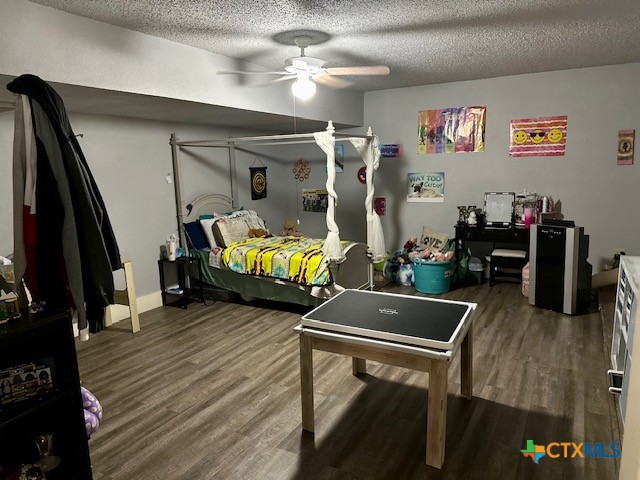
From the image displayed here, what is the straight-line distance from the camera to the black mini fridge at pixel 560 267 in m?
4.14

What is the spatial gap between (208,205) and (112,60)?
8.71 feet

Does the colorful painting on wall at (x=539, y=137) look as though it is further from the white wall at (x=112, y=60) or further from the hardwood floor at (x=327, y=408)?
the white wall at (x=112, y=60)

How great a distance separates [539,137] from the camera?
5.24 meters

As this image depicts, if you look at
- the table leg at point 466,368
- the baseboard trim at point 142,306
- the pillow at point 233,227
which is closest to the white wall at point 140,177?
the baseboard trim at point 142,306

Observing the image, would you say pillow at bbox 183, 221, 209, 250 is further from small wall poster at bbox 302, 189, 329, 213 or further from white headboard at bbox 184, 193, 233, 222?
small wall poster at bbox 302, 189, 329, 213

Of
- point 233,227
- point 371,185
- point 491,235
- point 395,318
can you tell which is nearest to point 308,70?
point 371,185

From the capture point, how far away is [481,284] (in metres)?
5.45

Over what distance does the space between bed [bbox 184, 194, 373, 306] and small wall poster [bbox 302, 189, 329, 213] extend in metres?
1.76

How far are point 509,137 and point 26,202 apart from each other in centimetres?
520

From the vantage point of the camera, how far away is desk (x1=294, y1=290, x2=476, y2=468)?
6.94ft

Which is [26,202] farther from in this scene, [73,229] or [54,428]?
[54,428]

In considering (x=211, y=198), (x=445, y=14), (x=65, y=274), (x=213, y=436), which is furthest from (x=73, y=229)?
(x=211, y=198)

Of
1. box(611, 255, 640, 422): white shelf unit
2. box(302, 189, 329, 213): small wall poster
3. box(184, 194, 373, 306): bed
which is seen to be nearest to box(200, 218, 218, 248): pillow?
box(184, 194, 373, 306): bed

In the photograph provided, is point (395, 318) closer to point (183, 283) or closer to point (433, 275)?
point (433, 275)
